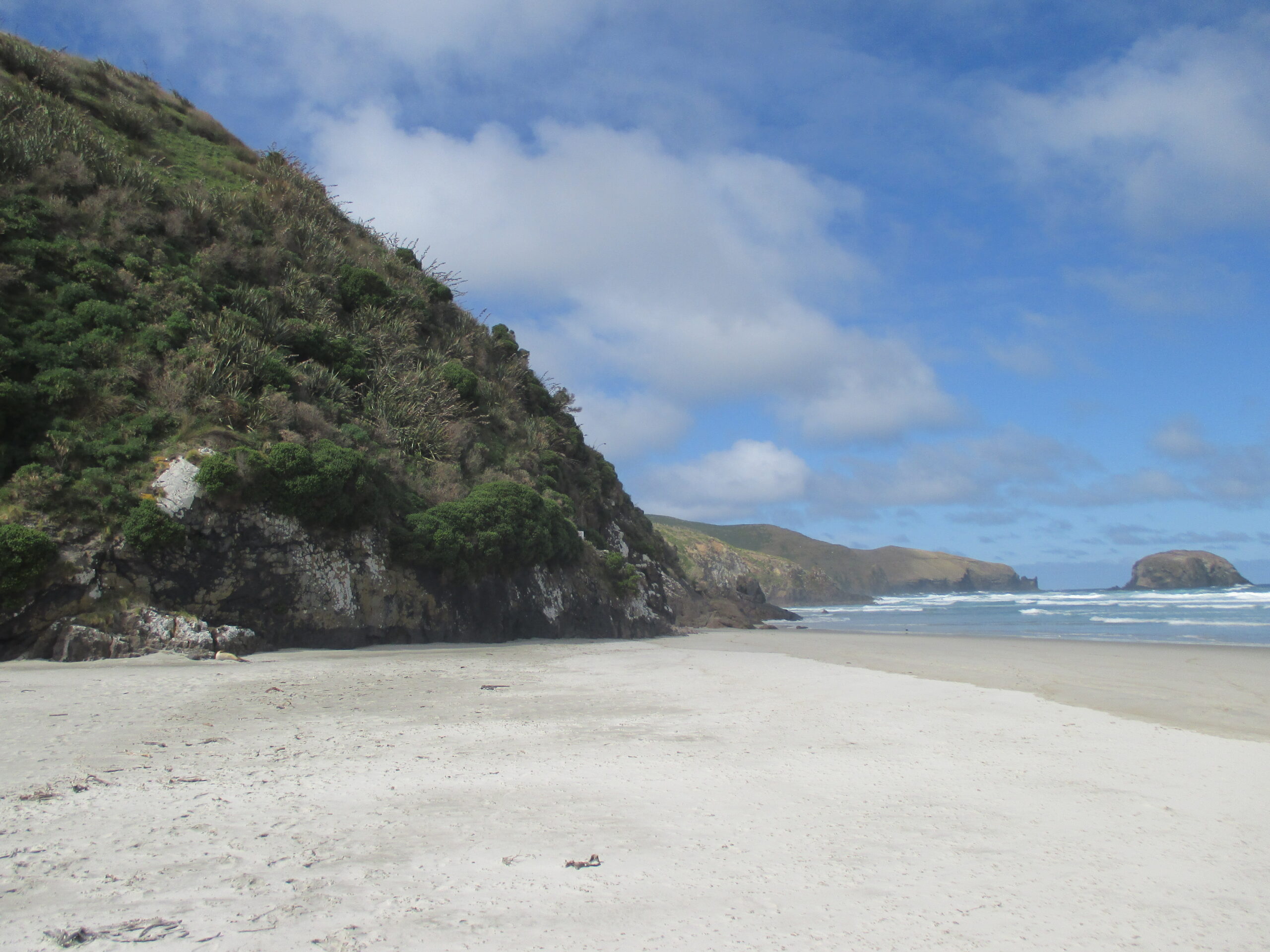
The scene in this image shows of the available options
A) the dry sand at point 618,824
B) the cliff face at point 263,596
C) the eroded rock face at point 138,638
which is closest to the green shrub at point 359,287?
the cliff face at point 263,596

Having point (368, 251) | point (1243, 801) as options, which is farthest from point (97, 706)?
point (368, 251)

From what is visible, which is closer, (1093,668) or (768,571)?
(1093,668)

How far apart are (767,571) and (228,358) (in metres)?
95.8

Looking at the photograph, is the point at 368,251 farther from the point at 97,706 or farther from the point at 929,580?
the point at 929,580

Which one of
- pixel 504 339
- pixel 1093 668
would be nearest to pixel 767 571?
pixel 504 339

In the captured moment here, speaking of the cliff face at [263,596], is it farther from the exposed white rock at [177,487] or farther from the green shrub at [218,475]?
the green shrub at [218,475]

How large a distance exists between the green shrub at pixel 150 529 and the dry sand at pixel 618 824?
12.1ft

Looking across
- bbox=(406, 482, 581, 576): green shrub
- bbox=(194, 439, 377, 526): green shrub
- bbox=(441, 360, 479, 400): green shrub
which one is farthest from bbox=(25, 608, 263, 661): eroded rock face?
bbox=(441, 360, 479, 400): green shrub

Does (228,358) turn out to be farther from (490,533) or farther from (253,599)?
(490,533)

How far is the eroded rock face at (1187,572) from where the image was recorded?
120 metres

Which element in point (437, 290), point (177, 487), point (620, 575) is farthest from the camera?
point (437, 290)

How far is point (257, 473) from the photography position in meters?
13.1

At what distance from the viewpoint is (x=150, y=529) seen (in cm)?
1170

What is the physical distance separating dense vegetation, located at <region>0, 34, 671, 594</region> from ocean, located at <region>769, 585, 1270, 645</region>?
1593 centimetres
